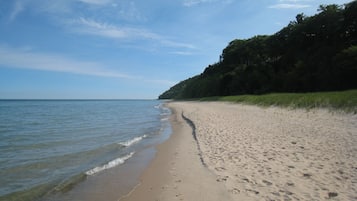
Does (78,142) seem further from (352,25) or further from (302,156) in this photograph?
(352,25)

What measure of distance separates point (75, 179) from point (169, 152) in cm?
431

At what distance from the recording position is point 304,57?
170ft

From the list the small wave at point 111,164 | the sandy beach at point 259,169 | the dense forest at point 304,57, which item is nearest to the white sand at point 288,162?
the sandy beach at point 259,169

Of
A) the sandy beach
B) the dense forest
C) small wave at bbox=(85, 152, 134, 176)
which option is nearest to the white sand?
the sandy beach

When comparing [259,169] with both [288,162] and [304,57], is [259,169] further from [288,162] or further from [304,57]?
[304,57]

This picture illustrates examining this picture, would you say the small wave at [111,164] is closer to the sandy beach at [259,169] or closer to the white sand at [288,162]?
the sandy beach at [259,169]

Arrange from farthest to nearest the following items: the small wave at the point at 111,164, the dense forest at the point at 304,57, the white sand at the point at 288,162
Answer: the dense forest at the point at 304,57, the small wave at the point at 111,164, the white sand at the point at 288,162

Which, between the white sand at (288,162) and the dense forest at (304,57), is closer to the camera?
the white sand at (288,162)

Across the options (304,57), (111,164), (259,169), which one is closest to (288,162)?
(259,169)

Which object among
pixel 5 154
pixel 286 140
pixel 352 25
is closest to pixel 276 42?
pixel 352 25

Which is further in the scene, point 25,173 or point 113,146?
point 113,146

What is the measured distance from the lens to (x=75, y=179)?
7422 millimetres

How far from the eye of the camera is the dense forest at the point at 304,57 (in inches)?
1586

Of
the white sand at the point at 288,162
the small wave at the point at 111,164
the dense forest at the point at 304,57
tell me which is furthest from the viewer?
the dense forest at the point at 304,57
